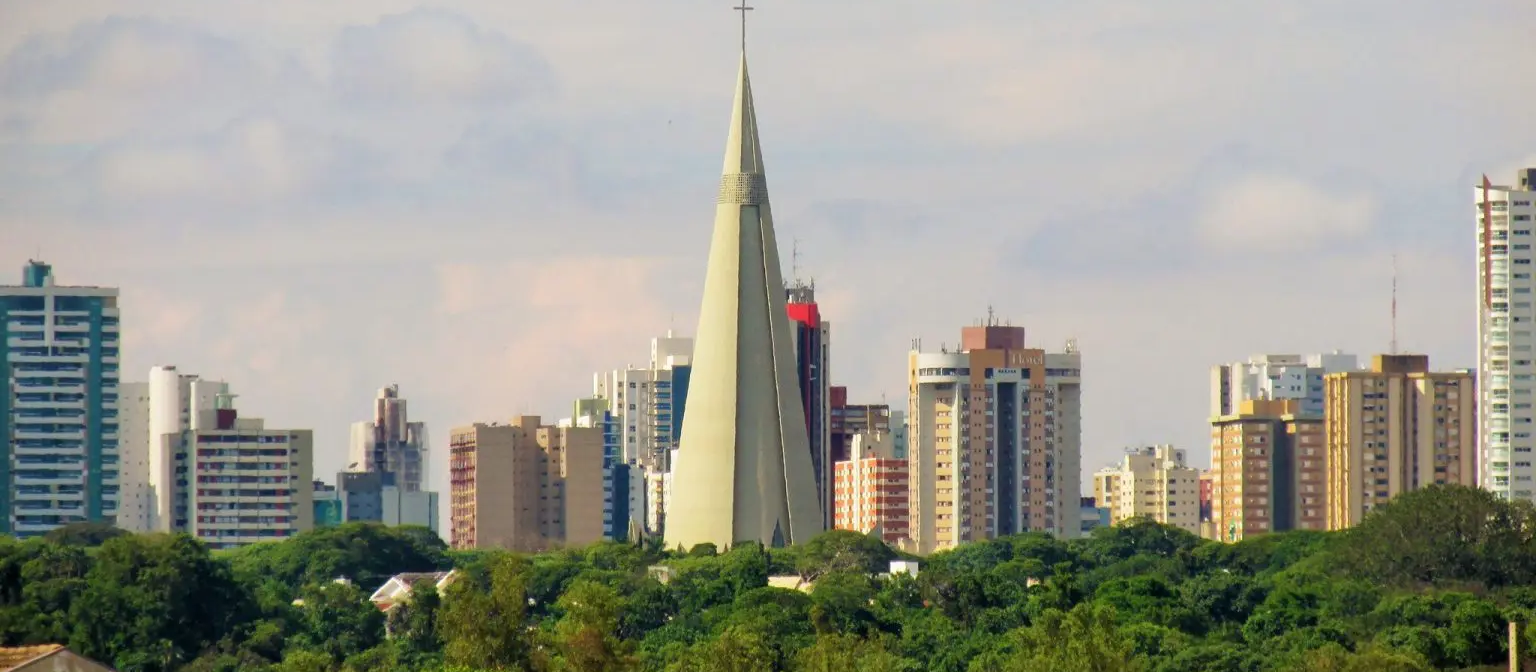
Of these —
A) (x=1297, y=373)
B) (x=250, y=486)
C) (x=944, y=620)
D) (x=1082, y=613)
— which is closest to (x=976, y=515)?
(x=250, y=486)

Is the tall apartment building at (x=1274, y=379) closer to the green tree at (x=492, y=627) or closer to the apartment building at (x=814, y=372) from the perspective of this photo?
the apartment building at (x=814, y=372)

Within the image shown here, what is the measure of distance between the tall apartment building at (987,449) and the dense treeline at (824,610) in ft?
106

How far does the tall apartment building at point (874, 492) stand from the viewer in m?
122

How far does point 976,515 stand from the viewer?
113688 mm

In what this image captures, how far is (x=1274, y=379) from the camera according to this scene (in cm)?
15038

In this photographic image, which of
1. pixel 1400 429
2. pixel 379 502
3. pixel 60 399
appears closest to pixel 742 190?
pixel 1400 429

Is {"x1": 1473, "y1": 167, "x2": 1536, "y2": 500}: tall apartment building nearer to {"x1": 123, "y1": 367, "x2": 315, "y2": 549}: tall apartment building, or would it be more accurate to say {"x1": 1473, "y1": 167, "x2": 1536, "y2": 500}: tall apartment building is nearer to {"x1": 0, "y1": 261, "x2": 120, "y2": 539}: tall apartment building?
{"x1": 123, "y1": 367, "x2": 315, "y2": 549}: tall apartment building

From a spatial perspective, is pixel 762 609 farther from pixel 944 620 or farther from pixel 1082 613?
pixel 1082 613

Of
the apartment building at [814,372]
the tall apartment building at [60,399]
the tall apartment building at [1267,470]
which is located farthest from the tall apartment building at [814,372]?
the tall apartment building at [60,399]

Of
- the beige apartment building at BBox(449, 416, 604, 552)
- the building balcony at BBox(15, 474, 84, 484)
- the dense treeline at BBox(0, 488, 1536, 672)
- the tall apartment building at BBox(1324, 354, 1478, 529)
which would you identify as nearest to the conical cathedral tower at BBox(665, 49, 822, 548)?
the dense treeline at BBox(0, 488, 1536, 672)

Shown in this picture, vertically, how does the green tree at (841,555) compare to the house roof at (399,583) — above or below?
above

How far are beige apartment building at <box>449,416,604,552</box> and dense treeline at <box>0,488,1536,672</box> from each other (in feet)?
165

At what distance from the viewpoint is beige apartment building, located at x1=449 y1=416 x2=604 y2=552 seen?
132 meters

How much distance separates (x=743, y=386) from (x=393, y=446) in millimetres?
73463
